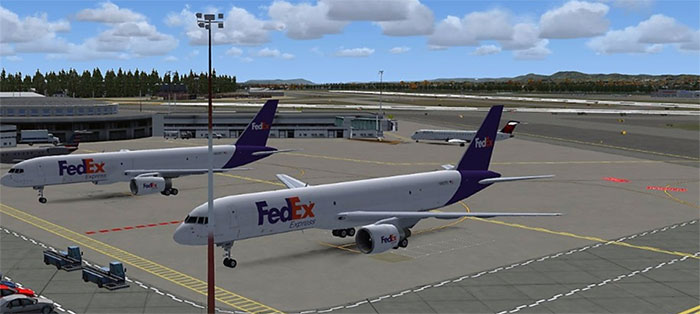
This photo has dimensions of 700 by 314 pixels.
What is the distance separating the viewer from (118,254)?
40188mm

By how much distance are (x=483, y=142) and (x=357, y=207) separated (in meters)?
12.2

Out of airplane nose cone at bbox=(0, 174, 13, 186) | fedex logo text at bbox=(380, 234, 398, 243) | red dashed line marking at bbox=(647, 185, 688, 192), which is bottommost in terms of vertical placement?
red dashed line marking at bbox=(647, 185, 688, 192)

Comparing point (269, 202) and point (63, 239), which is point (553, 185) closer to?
point (269, 202)

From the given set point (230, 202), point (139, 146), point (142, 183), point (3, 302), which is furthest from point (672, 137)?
point (3, 302)

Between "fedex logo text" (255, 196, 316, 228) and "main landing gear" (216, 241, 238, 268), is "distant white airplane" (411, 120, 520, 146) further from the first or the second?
"main landing gear" (216, 241, 238, 268)

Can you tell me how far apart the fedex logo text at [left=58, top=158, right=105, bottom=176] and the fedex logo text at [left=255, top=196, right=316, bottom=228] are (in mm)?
28702

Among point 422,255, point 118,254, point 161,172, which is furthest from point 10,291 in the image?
point 161,172

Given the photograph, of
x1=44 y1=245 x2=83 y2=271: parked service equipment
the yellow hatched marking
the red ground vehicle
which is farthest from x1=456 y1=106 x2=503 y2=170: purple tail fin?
the red ground vehicle

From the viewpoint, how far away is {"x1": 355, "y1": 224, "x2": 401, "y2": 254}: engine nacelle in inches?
1453

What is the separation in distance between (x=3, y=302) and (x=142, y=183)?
31.2 meters

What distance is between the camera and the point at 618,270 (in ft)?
121

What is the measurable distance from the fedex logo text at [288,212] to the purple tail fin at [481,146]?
14122mm

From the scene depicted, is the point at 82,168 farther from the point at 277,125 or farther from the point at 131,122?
the point at 277,125

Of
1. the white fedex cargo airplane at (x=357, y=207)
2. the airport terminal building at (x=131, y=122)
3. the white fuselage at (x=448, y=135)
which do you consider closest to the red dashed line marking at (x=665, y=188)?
the white fedex cargo airplane at (x=357, y=207)
